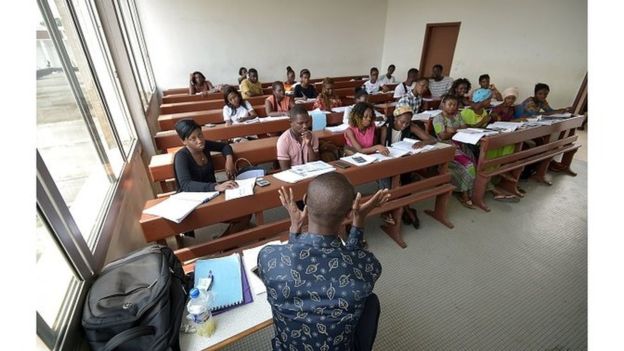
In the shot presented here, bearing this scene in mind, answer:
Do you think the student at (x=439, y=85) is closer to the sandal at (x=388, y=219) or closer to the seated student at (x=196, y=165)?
the sandal at (x=388, y=219)

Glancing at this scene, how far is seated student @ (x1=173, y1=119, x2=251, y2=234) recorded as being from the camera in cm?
178

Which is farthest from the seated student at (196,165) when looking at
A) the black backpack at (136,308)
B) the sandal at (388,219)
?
the sandal at (388,219)

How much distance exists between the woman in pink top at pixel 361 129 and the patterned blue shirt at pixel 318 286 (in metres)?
1.80

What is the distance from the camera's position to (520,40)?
5.43 metres

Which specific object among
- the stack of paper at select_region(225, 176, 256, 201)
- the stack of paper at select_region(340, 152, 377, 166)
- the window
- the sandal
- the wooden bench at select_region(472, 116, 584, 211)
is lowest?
the sandal

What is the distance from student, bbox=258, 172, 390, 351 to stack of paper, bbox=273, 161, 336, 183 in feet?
2.86

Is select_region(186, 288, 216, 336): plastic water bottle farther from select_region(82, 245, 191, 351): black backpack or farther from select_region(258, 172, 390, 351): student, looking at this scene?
select_region(258, 172, 390, 351): student

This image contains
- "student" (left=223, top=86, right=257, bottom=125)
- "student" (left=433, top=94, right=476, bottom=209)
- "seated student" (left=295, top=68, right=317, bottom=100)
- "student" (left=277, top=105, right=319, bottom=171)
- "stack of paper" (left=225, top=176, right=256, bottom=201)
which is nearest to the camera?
"stack of paper" (left=225, top=176, right=256, bottom=201)

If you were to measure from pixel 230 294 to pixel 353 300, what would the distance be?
549 millimetres

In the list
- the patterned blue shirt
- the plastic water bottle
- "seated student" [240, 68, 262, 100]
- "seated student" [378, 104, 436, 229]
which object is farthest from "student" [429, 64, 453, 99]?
the plastic water bottle

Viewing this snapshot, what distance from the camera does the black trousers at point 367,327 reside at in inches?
41.0

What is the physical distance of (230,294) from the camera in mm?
1116
